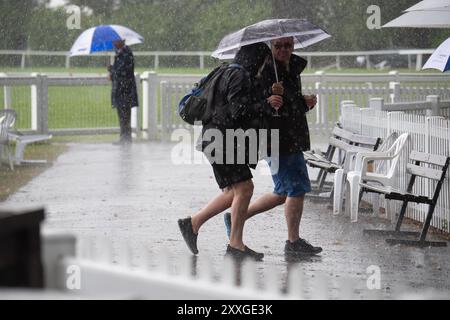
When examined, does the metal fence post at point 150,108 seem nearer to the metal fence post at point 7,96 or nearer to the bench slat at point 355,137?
the metal fence post at point 7,96

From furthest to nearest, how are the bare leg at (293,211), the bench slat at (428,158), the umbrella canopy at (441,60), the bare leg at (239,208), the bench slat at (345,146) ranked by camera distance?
1. the umbrella canopy at (441,60)
2. the bench slat at (345,146)
3. the bench slat at (428,158)
4. the bare leg at (293,211)
5. the bare leg at (239,208)

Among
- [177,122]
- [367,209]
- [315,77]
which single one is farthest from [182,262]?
[315,77]

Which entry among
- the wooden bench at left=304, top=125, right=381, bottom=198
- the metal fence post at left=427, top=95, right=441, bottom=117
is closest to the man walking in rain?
the metal fence post at left=427, top=95, right=441, bottom=117

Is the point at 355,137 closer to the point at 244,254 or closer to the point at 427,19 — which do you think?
the point at 427,19

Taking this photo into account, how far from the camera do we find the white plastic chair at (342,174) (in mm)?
11398

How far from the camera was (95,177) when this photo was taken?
15.1 m

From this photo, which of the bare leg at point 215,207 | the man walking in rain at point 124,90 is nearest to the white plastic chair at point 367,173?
the bare leg at point 215,207

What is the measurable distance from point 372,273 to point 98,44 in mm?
14867

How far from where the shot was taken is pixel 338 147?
12.6 m

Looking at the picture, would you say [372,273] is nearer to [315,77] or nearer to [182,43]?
[315,77]

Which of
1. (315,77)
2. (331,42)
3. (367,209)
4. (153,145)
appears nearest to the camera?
(367,209)

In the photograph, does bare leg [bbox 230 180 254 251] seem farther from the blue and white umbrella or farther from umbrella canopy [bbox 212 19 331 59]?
the blue and white umbrella

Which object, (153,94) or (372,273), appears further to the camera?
(153,94)

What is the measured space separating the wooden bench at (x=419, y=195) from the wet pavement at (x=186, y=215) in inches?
6.6
